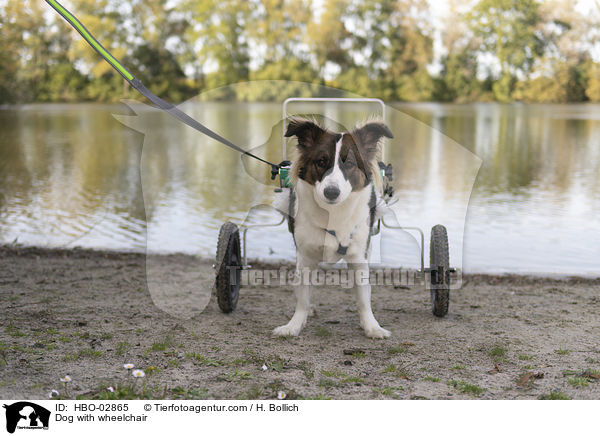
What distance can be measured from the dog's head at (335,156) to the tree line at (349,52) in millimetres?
15545

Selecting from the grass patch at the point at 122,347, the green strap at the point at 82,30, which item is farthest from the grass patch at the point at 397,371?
the green strap at the point at 82,30

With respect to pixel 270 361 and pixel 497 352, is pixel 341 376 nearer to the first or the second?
pixel 270 361

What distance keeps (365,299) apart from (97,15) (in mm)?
33335

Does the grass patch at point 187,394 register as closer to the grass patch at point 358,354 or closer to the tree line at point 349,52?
the grass patch at point 358,354

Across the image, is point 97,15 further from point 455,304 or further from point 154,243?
point 455,304

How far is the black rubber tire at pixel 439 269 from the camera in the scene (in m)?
4.48

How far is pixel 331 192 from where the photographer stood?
3.53 meters

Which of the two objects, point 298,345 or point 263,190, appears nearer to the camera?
point 298,345

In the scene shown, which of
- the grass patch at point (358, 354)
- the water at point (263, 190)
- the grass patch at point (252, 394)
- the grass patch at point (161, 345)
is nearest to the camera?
the grass patch at point (252, 394)

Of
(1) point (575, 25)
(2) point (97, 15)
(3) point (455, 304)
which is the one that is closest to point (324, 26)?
(1) point (575, 25)

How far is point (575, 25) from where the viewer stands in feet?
Result: 76.4

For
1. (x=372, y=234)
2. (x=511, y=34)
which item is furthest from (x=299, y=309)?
(x=511, y=34)
